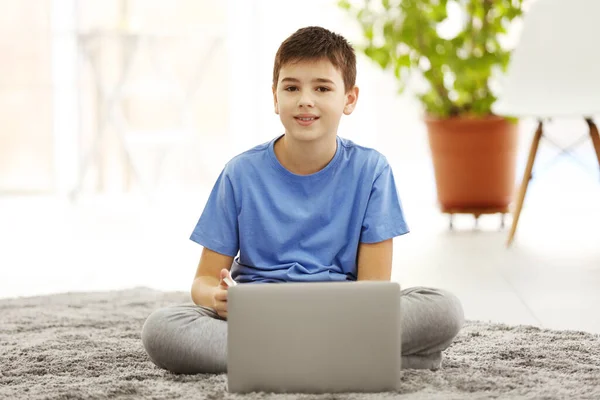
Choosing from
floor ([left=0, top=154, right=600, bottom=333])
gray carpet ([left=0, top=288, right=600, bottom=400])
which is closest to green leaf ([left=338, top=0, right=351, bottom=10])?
floor ([left=0, top=154, right=600, bottom=333])

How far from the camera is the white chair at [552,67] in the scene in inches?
121

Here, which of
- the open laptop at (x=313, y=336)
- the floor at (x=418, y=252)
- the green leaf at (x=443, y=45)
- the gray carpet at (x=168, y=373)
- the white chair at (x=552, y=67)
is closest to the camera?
the open laptop at (x=313, y=336)

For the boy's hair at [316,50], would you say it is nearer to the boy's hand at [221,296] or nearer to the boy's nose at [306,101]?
the boy's nose at [306,101]

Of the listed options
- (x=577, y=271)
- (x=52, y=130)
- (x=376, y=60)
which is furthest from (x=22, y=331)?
(x=52, y=130)

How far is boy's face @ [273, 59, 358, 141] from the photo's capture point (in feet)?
5.40

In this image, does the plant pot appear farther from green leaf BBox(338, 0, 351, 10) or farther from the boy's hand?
the boy's hand

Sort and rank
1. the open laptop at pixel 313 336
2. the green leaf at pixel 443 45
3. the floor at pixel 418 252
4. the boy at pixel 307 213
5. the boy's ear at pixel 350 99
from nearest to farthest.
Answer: the open laptop at pixel 313 336 < the boy at pixel 307 213 < the boy's ear at pixel 350 99 < the floor at pixel 418 252 < the green leaf at pixel 443 45

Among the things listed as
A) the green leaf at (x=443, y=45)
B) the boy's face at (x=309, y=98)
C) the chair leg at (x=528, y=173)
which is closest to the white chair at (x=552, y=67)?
the chair leg at (x=528, y=173)

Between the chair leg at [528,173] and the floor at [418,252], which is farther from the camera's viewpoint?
the chair leg at [528,173]

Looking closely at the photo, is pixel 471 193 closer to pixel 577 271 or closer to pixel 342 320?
pixel 577 271

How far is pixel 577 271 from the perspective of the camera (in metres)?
2.76

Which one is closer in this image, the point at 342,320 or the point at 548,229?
the point at 342,320

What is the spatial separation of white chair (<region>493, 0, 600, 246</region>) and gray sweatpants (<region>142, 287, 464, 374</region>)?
1.57 m

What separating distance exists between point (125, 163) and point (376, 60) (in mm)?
1685
